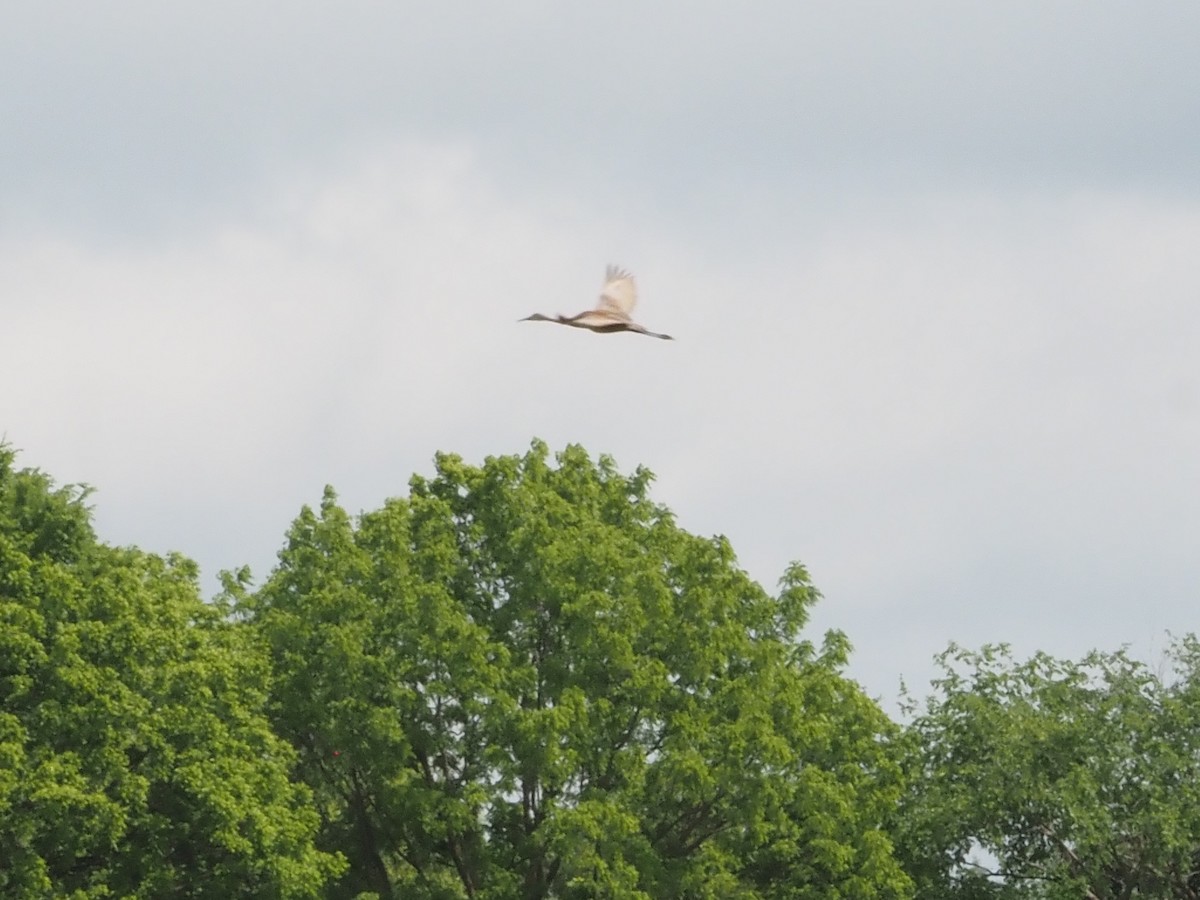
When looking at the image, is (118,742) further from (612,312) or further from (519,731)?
(612,312)

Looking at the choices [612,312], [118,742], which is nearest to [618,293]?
[612,312]

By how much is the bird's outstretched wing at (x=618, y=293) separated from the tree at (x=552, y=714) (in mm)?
18150

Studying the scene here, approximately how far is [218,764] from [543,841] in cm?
672

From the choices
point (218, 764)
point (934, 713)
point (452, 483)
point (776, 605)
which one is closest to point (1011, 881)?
point (934, 713)

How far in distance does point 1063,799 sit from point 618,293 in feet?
86.7

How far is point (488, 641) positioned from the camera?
4541 centimetres

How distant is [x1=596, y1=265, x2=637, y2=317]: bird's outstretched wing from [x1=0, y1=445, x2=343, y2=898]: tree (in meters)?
17.1

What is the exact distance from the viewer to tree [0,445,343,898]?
39.8m

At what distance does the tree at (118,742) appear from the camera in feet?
131

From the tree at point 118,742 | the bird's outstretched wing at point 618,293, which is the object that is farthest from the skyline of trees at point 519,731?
the bird's outstretched wing at point 618,293

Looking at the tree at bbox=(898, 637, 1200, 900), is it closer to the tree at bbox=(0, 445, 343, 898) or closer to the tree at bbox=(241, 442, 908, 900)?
the tree at bbox=(241, 442, 908, 900)

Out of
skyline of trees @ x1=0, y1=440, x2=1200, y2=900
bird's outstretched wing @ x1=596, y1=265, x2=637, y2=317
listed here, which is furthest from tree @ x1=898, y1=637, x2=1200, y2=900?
bird's outstretched wing @ x1=596, y1=265, x2=637, y2=317

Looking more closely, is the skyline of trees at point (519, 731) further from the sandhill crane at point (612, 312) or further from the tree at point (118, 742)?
the sandhill crane at point (612, 312)

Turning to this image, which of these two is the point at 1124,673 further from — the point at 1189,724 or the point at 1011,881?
the point at 1011,881
